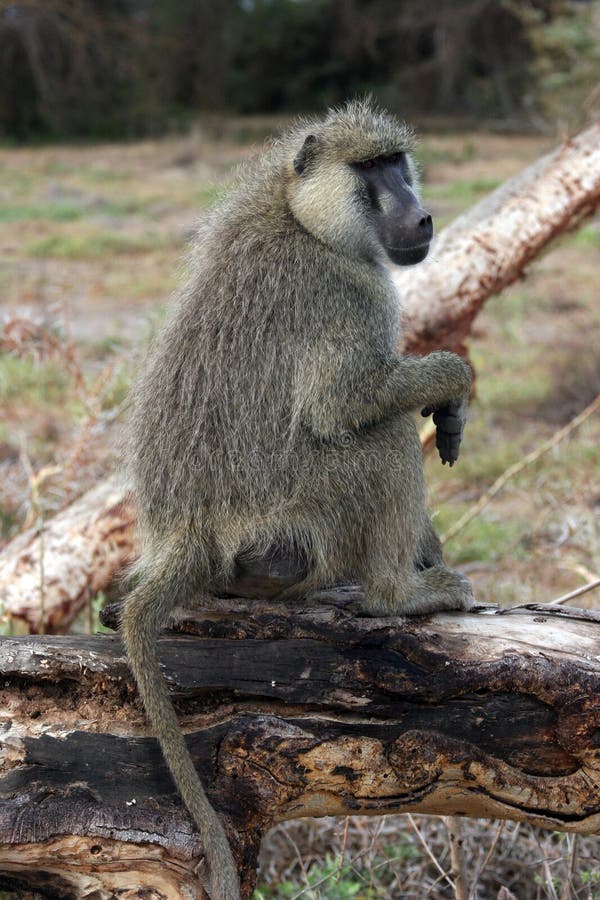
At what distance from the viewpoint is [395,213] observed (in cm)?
346

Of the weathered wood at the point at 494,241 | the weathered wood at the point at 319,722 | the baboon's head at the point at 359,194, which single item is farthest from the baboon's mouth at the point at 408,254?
the weathered wood at the point at 494,241

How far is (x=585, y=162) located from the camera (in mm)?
6684

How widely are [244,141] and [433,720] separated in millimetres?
24257

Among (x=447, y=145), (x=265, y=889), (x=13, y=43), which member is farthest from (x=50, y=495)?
(x=13, y=43)

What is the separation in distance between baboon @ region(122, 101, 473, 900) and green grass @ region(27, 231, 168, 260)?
11.0 meters

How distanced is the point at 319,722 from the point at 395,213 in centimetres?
175

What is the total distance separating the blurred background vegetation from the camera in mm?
25734

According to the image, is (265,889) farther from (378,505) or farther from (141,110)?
(141,110)

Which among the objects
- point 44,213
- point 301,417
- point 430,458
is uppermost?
point 44,213

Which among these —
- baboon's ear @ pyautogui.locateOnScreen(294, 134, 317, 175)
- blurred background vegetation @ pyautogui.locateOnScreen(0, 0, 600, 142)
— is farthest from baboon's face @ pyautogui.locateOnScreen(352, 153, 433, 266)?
blurred background vegetation @ pyautogui.locateOnScreen(0, 0, 600, 142)

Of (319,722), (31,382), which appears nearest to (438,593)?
(319,722)

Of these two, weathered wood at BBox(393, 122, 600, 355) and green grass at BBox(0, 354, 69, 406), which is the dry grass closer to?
green grass at BBox(0, 354, 69, 406)

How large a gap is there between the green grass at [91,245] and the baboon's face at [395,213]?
1085cm

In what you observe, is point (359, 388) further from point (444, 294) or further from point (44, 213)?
point (44, 213)
